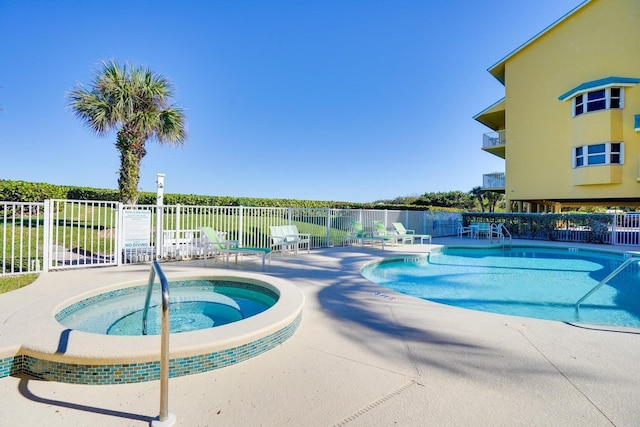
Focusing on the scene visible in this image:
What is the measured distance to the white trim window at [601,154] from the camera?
15727mm

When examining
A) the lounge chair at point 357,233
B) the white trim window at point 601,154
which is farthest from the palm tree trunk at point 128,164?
the white trim window at point 601,154

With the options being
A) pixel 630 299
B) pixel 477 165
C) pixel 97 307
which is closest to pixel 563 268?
pixel 630 299

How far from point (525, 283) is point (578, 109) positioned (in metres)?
15.4

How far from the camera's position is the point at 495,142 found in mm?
22734

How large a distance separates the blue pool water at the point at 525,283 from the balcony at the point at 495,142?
39.4 ft

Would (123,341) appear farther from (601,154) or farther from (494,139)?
(494,139)

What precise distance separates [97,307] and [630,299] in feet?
32.1

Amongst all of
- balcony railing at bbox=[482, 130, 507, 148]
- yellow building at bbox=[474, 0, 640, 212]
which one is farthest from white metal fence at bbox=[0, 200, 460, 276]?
balcony railing at bbox=[482, 130, 507, 148]

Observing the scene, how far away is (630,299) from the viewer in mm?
6066

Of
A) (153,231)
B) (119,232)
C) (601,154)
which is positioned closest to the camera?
(119,232)

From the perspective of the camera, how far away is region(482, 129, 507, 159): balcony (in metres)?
22.2

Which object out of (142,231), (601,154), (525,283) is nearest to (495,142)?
(601,154)

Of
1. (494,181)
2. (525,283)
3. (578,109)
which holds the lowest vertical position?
(525,283)

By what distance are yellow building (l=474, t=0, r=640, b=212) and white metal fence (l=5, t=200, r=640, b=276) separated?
136 inches
